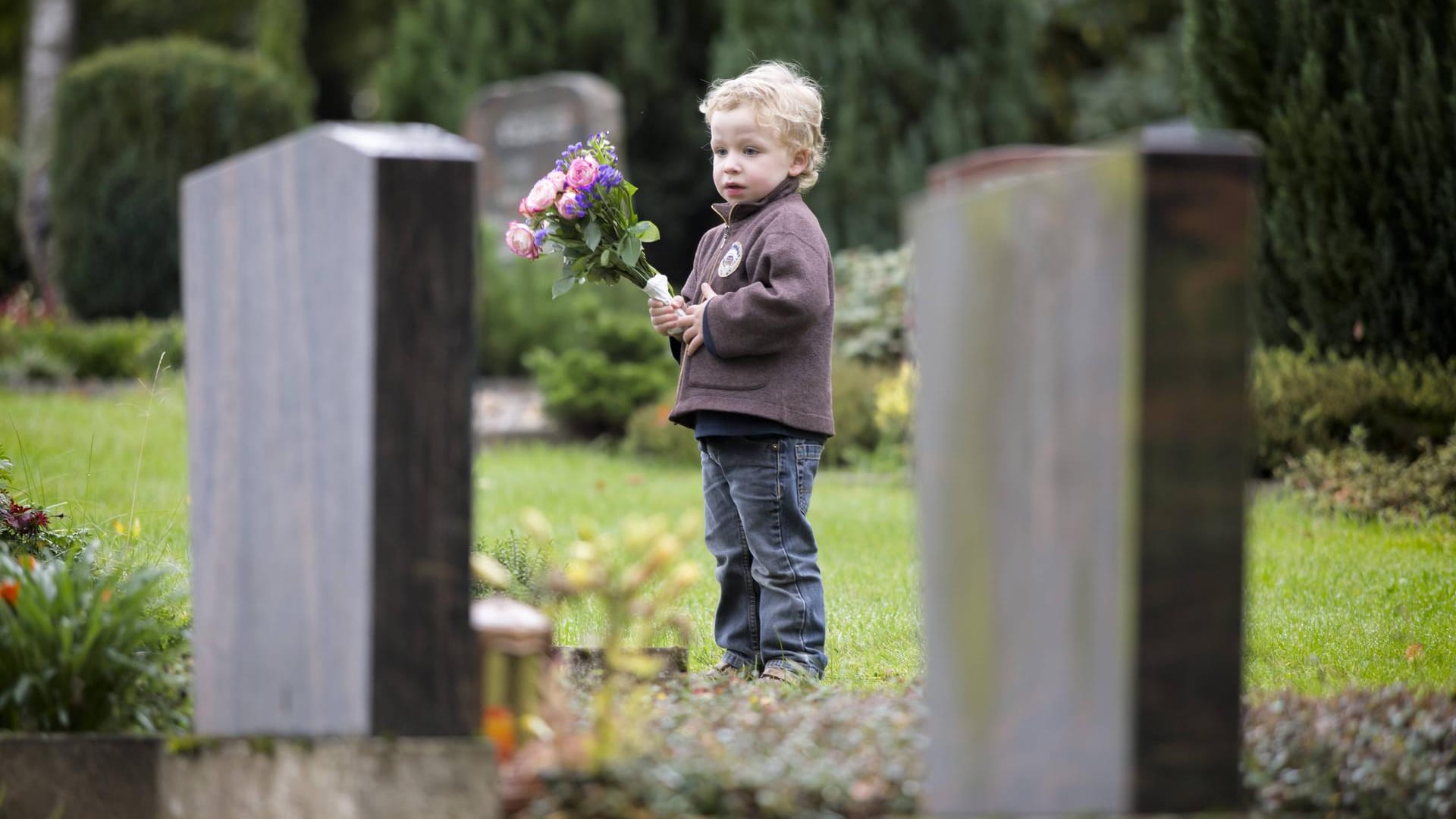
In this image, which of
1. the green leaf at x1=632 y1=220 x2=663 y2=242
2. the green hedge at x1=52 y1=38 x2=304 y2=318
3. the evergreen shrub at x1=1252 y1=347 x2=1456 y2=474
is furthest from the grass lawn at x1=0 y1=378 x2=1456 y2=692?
the green hedge at x1=52 y1=38 x2=304 y2=318

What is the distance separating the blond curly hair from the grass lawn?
131cm

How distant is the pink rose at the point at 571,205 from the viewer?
3.72 m

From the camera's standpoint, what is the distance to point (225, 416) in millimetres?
2619

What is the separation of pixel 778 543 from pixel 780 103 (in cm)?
118

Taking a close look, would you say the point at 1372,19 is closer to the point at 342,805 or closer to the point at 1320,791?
the point at 1320,791

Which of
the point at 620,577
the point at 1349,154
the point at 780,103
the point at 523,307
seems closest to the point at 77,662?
the point at 620,577

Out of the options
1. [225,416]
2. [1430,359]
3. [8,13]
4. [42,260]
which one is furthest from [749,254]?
[8,13]

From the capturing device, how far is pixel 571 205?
12.2 ft

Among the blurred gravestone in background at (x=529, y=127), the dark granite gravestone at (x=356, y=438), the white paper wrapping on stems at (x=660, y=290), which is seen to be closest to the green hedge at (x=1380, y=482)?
the white paper wrapping on stems at (x=660, y=290)

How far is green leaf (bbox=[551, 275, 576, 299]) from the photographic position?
3.70 meters

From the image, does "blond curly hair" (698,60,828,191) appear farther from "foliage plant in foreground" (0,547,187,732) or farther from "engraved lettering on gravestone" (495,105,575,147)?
"engraved lettering on gravestone" (495,105,575,147)

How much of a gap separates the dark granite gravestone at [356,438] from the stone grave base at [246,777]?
0.16 feet

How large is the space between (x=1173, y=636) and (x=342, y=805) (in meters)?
1.31

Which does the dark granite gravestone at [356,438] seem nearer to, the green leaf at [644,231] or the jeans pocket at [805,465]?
the green leaf at [644,231]
